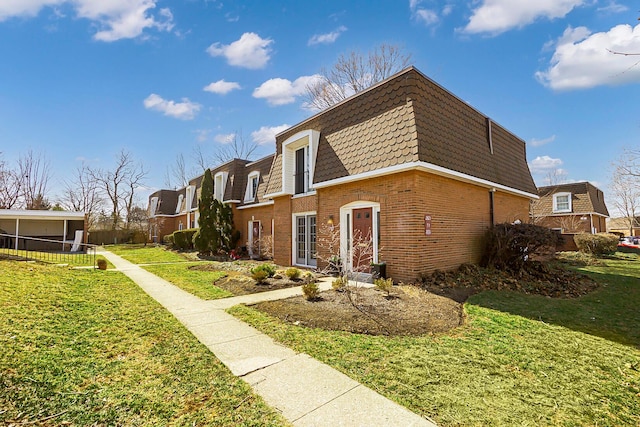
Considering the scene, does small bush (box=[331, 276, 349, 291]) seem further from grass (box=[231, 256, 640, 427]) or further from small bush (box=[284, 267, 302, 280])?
grass (box=[231, 256, 640, 427])

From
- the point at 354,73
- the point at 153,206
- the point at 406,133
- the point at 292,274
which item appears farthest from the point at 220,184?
the point at 153,206

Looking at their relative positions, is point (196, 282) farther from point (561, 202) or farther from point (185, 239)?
point (561, 202)

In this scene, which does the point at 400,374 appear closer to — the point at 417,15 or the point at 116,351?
the point at 116,351

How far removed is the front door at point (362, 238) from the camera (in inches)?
383

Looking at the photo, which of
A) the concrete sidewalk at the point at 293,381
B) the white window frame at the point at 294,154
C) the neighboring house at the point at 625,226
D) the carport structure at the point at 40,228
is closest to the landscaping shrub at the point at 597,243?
the neighboring house at the point at 625,226

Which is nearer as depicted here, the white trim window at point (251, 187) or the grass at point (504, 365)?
the grass at point (504, 365)

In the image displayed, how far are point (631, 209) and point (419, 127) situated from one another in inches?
1321

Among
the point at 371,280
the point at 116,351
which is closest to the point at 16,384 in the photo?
the point at 116,351

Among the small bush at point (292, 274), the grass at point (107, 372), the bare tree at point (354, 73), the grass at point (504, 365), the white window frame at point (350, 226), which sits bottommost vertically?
the grass at point (504, 365)

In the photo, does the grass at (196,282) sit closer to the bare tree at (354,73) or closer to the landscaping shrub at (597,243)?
the bare tree at (354,73)

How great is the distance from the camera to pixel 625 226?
38312 millimetres

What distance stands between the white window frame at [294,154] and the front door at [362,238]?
2759mm

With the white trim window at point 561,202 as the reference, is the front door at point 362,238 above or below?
below

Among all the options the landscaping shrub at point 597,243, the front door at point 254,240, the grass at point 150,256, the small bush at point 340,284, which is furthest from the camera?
the front door at point 254,240
